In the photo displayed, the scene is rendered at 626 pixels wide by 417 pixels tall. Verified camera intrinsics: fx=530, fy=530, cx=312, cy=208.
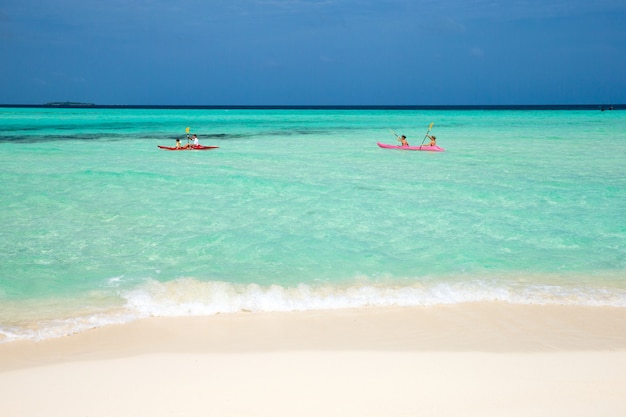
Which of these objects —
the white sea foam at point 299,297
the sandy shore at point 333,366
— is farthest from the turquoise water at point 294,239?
the sandy shore at point 333,366

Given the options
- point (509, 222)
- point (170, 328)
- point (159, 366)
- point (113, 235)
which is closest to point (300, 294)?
point (170, 328)

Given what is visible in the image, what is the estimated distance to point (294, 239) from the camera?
27.4ft

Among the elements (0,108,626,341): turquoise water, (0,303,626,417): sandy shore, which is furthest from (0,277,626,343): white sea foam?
(0,303,626,417): sandy shore

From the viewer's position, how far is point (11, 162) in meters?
18.2

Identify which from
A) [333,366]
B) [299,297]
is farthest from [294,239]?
[333,366]

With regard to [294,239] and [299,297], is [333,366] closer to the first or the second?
[299,297]

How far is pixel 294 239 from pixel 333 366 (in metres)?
4.25

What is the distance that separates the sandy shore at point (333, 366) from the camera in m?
3.61

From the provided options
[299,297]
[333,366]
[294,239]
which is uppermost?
[294,239]

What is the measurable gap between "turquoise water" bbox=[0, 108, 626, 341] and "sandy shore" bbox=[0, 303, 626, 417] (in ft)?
1.48

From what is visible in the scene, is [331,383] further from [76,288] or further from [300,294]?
[76,288]

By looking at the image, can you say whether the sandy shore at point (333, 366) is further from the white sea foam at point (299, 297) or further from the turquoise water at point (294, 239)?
the turquoise water at point (294, 239)

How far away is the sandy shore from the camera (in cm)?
361

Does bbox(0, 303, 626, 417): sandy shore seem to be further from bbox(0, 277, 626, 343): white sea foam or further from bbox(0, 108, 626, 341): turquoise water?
bbox(0, 108, 626, 341): turquoise water
